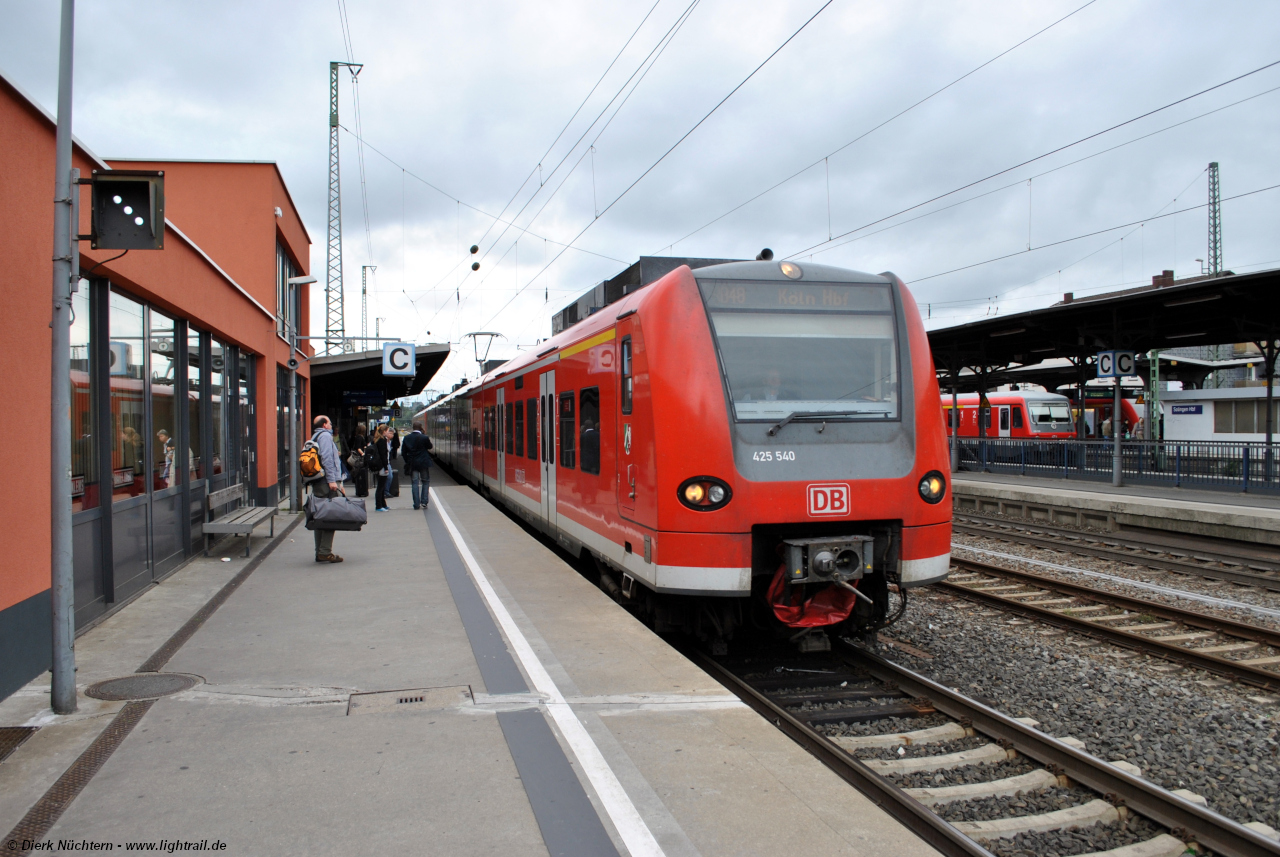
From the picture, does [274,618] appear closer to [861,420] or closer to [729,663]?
[729,663]

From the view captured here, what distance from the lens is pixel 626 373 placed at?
6.66 meters

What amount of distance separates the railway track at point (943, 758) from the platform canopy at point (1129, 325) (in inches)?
488

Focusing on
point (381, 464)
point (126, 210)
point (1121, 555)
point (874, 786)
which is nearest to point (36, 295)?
point (126, 210)

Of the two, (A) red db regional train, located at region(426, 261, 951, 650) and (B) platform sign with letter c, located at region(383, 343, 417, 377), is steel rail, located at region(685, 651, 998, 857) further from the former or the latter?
(B) platform sign with letter c, located at region(383, 343, 417, 377)

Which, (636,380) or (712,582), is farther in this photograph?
(636,380)

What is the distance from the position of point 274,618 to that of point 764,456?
409 centimetres

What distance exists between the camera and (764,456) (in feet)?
19.1

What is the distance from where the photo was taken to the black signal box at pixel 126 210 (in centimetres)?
471

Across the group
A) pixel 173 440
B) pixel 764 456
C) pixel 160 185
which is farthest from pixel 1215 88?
pixel 173 440

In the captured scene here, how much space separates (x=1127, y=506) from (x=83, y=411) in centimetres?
1467

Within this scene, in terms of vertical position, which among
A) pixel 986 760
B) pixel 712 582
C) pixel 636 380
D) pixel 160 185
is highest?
pixel 160 185

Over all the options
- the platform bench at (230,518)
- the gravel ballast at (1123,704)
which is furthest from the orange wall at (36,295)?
the gravel ballast at (1123,704)

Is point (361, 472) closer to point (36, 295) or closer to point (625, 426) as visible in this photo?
point (625, 426)

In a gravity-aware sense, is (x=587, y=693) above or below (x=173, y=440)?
below
